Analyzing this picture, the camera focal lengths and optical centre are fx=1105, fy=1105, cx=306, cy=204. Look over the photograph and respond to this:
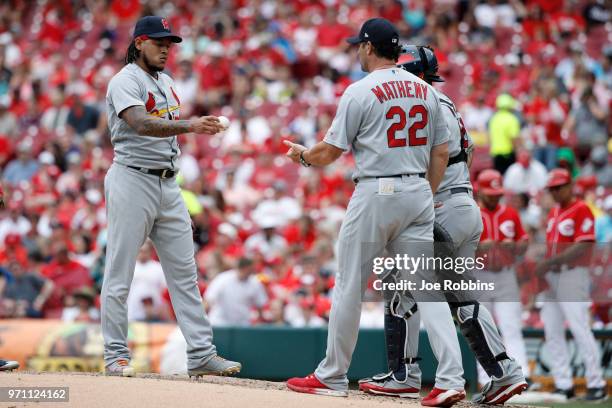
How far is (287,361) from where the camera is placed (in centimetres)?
1102

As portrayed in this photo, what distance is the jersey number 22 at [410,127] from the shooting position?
6250 mm

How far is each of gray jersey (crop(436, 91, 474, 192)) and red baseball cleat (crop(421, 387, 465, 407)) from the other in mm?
1374

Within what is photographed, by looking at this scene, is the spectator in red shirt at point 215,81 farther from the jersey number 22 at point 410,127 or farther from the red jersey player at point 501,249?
the jersey number 22 at point 410,127

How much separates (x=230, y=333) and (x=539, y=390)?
10.2ft

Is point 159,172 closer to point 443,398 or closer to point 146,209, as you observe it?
point 146,209

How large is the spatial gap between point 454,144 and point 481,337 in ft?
3.95

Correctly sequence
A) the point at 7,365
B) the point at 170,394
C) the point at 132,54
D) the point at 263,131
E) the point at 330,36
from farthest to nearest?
the point at 330,36 < the point at 263,131 < the point at 7,365 < the point at 132,54 < the point at 170,394

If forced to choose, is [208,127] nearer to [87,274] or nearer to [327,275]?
[327,275]

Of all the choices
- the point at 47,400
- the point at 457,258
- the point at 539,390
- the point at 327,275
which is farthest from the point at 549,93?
the point at 47,400

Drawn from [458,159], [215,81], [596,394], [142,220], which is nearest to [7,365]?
[142,220]

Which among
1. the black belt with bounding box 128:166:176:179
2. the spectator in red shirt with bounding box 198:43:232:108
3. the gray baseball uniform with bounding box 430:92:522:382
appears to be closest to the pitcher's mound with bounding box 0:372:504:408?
the gray baseball uniform with bounding box 430:92:522:382

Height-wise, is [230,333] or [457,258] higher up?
[457,258]

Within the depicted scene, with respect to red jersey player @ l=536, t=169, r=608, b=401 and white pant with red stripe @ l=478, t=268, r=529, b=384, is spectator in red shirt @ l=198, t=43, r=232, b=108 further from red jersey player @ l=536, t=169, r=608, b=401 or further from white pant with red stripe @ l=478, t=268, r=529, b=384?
red jersey player @ l=536, t=169, r=608, b=401

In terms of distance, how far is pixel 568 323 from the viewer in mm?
9758
